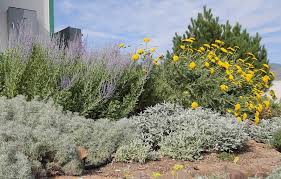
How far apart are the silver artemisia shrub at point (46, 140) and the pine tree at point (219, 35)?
21.4 ft

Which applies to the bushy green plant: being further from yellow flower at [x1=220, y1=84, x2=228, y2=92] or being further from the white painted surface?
the white painted surface

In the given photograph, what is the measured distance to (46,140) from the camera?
412cm

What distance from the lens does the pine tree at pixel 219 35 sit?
11.3m

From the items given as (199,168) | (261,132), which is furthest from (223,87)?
(199,168)

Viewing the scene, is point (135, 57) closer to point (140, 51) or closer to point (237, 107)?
point (140, 51)

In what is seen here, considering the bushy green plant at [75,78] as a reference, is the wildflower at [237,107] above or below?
below

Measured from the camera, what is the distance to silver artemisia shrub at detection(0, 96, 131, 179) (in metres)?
3.79

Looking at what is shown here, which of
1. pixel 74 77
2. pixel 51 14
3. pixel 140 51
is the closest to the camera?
pixel 74 77

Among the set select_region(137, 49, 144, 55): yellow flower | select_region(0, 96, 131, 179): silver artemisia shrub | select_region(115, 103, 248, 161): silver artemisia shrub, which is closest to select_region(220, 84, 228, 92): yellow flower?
select_region(115, 103, 248, 161): silver artemisia shrub

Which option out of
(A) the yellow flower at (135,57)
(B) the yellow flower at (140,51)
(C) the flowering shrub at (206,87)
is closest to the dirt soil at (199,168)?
(C) the flowering shrub at (206,87)

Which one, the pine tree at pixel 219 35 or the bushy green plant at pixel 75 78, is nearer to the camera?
the bushy green plant at pixel 75 78

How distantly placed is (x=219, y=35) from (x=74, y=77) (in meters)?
6.85

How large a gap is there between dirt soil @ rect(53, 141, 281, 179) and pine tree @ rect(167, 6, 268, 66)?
564cm

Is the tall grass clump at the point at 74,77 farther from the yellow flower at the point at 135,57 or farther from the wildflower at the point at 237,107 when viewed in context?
the wildflower at the point at 237,107
